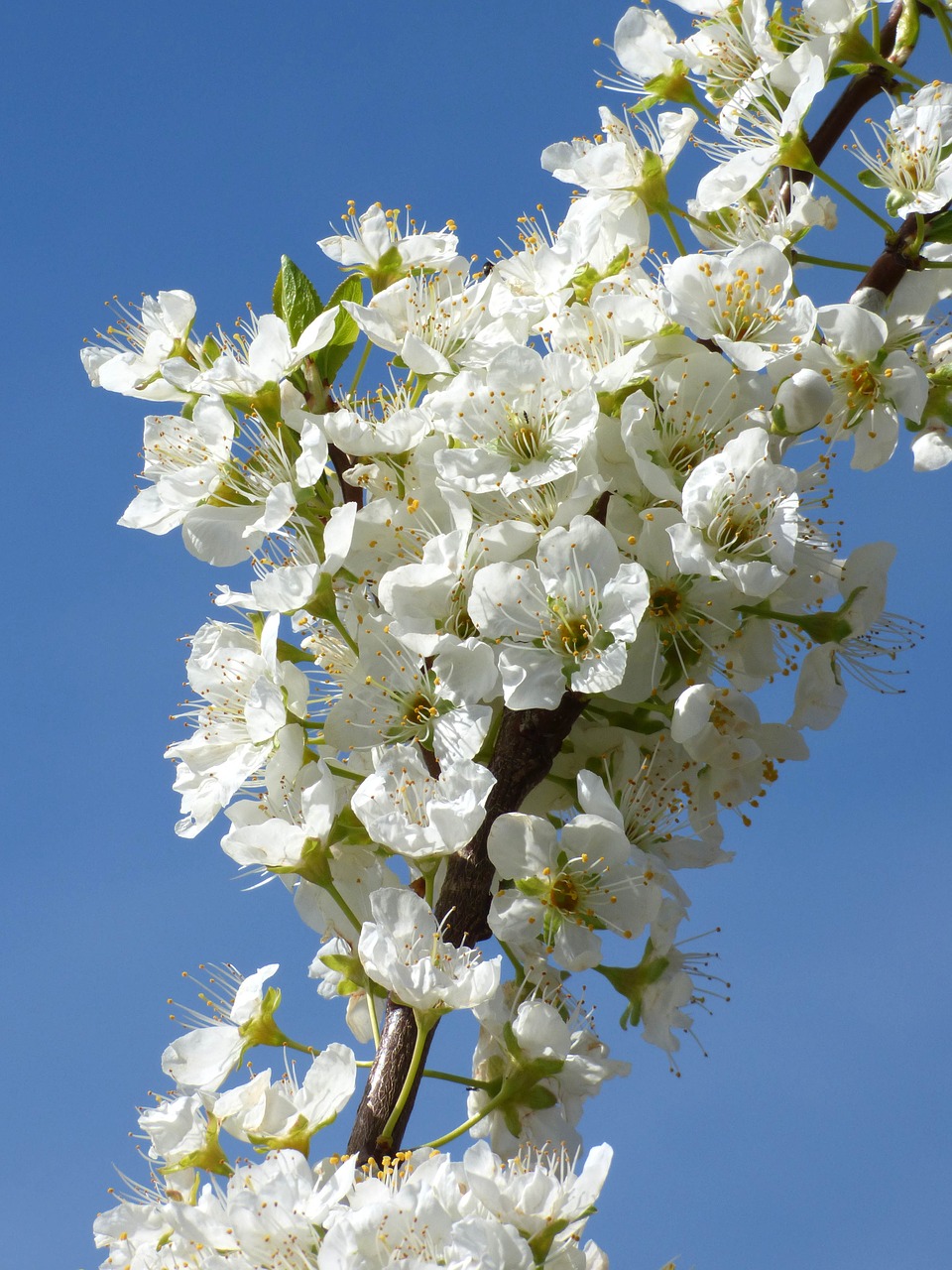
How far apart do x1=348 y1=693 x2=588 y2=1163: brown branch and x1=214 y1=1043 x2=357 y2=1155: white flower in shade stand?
6 centimetres

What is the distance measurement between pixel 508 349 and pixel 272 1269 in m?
1.94

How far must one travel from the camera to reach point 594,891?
2.96 metres

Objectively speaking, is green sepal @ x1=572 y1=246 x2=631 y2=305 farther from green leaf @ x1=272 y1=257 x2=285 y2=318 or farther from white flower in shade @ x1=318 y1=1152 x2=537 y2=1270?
white flower in shade @ x1=318 y1=1152 x2=537 y2=1270

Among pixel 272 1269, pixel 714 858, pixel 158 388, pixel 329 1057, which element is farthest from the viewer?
pixel 158 388

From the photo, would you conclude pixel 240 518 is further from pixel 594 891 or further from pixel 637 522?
pixel 594 891

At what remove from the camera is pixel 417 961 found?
9.04 feet

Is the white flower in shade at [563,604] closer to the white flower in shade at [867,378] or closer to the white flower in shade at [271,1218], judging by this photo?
the white flower in shade at [867,378]

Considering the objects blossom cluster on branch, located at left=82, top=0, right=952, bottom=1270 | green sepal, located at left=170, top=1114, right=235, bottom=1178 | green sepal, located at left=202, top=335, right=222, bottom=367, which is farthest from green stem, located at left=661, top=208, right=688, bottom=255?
green sepal, located at left=170, top=1114, right=235, bottom=1178

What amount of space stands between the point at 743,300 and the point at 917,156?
Answer: 2.27ft

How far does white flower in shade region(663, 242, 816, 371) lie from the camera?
124 inches

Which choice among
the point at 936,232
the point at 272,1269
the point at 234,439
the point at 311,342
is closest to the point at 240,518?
the point at 234,439

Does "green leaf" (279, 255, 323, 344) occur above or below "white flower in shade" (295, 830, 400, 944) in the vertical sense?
above

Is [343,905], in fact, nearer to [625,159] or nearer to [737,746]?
[737,746]

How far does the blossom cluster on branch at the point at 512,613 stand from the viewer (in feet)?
9.16
